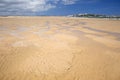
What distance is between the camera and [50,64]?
282 inches

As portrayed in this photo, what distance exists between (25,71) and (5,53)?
247 centimetres

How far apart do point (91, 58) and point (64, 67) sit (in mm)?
1849

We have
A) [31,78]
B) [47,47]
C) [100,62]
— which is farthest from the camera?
[47,47]

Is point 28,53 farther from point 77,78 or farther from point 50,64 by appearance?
point 77,78

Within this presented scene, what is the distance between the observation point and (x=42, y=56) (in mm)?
8109

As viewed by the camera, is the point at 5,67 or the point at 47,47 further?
the point at 47,47

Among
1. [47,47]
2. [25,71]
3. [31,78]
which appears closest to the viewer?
[31,78]

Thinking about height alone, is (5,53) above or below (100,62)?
above

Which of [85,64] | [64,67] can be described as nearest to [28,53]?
[64,67]

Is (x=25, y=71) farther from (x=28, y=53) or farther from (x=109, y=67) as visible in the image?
(x=109, y=67)

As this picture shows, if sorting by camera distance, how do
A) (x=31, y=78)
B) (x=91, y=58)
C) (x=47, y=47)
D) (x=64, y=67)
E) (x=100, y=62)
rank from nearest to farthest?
(x=31, y=78), (x=64, y=67), (x=100, y=62), (x=91, y=58), (x=47, y=47)

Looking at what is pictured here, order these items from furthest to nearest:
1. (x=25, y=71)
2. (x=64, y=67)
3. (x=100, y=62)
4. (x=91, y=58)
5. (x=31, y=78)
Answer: (x=91, y=58) < (x=100, y=62) < (x=64, y=67) < (x=25, y=71) < (x=31, y=78)

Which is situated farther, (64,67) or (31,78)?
(64,67)

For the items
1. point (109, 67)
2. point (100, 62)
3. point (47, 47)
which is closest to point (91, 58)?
point (100, 62)
